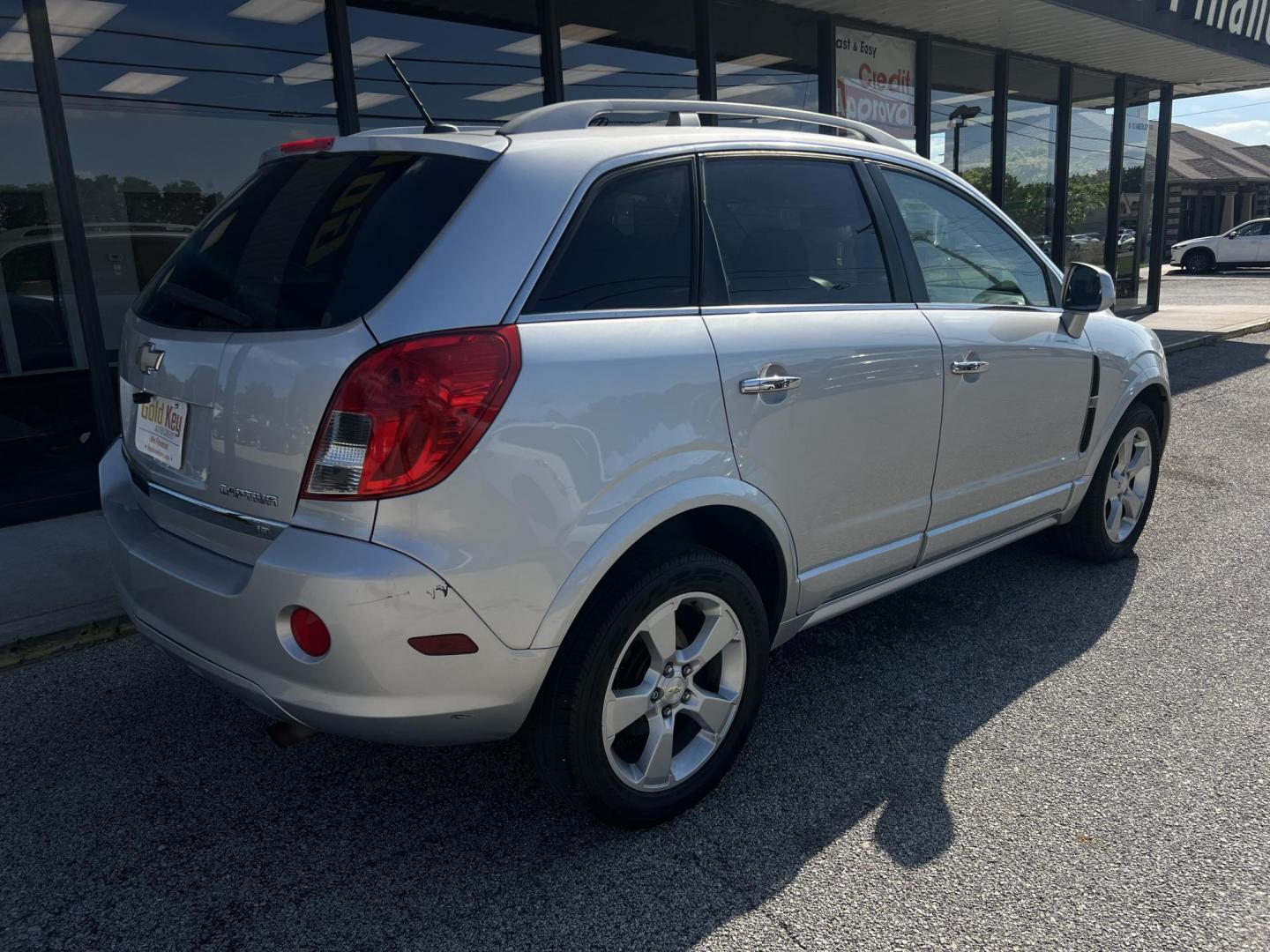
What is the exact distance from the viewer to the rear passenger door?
2.71 metres

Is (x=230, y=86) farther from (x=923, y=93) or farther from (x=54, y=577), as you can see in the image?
(x=923, y=93)

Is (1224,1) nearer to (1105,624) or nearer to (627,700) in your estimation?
(1105,624)

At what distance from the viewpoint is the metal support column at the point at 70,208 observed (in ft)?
17.8

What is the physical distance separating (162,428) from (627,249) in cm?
127

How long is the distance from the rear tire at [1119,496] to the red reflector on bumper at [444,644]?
10.3ft

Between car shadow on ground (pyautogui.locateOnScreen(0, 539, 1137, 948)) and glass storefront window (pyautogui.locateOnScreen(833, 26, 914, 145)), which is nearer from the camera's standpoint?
car shadow on ground (pyautogui.locateOnScreen(0, 539, 1137, 948))

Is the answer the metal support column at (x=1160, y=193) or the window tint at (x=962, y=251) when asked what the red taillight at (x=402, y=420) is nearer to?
the window tint at (x=962, y=251)

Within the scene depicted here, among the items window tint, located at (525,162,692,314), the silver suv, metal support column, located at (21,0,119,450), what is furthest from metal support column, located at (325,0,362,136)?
window tint, located at (525,162,692,314)

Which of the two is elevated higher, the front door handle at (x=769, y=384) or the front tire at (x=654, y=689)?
the front door handle at (x=769, y=384)

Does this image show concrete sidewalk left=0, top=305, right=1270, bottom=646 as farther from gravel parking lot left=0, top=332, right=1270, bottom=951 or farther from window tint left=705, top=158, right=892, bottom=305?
window tint left=705, top=158, right=892, bottom=305

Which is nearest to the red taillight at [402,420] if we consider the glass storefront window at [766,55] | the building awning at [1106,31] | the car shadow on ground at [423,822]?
the car shadow on ground at [423,822]

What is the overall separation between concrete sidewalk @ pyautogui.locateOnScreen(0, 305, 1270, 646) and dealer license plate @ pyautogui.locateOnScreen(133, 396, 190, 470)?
1.76m

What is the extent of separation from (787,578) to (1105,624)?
5.72 feet

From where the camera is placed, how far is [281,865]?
2.52 meters
